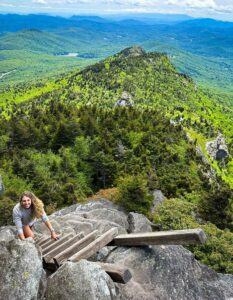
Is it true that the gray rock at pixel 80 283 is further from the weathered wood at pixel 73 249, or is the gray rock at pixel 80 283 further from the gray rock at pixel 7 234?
the gray rock at pixel 7 234

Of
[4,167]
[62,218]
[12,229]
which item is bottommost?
[4,167]

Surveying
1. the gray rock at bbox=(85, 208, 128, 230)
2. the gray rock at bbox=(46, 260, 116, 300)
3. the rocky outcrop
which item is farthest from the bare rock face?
the gray rock at bbox=(46, 260, 116, 300)

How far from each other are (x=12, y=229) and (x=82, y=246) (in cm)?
819

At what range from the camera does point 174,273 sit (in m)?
16.8

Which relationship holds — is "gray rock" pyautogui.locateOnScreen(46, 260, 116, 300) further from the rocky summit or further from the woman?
the woman

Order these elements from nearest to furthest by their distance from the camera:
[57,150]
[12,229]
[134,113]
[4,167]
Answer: [12,229]
[4,167]
[57,150]
[134,113]

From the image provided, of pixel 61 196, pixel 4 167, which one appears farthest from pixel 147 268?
pixel 4 167

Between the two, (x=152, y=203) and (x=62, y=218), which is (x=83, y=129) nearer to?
(x=152, y=203)

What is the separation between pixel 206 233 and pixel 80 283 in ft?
65.8

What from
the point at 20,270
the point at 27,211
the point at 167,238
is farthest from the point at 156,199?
the point at 20,270

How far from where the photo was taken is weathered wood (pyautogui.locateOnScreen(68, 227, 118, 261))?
49.7 feet

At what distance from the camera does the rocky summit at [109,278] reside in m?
12.8

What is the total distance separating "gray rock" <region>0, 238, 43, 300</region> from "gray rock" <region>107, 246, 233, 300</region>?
4.10 m

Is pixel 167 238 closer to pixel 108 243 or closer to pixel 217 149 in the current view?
pixel 108 243
